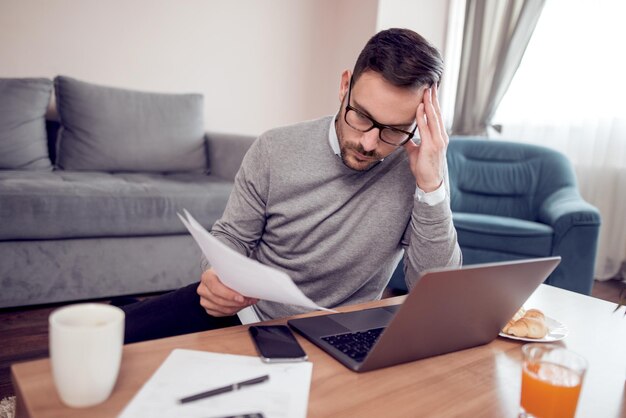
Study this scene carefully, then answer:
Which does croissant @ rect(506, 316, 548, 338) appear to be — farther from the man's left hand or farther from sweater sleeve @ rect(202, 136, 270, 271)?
sweater sleeve @ rect(202, 136, 270, 271)

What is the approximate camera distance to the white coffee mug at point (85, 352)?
0.47 metres

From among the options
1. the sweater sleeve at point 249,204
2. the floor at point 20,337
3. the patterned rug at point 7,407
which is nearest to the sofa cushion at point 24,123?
the floor at point 20,337

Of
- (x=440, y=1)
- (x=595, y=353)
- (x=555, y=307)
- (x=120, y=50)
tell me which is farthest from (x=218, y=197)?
(x=440, y=1)

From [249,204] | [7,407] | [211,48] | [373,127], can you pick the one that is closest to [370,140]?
[373,127]

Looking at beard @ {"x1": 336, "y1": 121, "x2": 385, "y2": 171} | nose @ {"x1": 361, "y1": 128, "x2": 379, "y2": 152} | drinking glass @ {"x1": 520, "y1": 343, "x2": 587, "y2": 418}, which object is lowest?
drinking glass @ {"x1": 520, "y1": 343, "x2": 587, "y2": 418}

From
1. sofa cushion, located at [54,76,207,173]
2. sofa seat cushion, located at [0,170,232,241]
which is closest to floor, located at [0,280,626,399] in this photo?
sofa seat cushion, located at [0,170,232,241]

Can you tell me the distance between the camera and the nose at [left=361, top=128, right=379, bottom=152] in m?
0.99

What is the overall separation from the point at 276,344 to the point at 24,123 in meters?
2.10

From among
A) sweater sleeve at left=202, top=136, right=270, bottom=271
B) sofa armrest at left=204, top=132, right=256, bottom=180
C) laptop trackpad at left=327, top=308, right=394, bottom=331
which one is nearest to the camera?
laptop trackpad at left=327, top=308, right=394, bottom=331

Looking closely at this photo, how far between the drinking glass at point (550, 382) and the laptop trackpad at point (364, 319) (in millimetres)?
272

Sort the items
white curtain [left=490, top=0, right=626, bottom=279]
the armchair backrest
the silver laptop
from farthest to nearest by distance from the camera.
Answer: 1. white curtain [left=490, top=0, right=626, bottom=279]
2. the armchair backrest
3. the silver laptop

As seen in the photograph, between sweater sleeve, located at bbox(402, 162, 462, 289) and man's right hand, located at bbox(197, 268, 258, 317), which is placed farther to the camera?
sweater sleeve, located at bbox(402, 162, 462, 289)

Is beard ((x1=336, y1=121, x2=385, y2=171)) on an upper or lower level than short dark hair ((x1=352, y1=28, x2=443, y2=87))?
lower

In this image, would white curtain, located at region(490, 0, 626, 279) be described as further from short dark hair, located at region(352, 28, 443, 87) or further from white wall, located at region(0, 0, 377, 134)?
short dark hair, located at region(352, 28, 443, 87)
